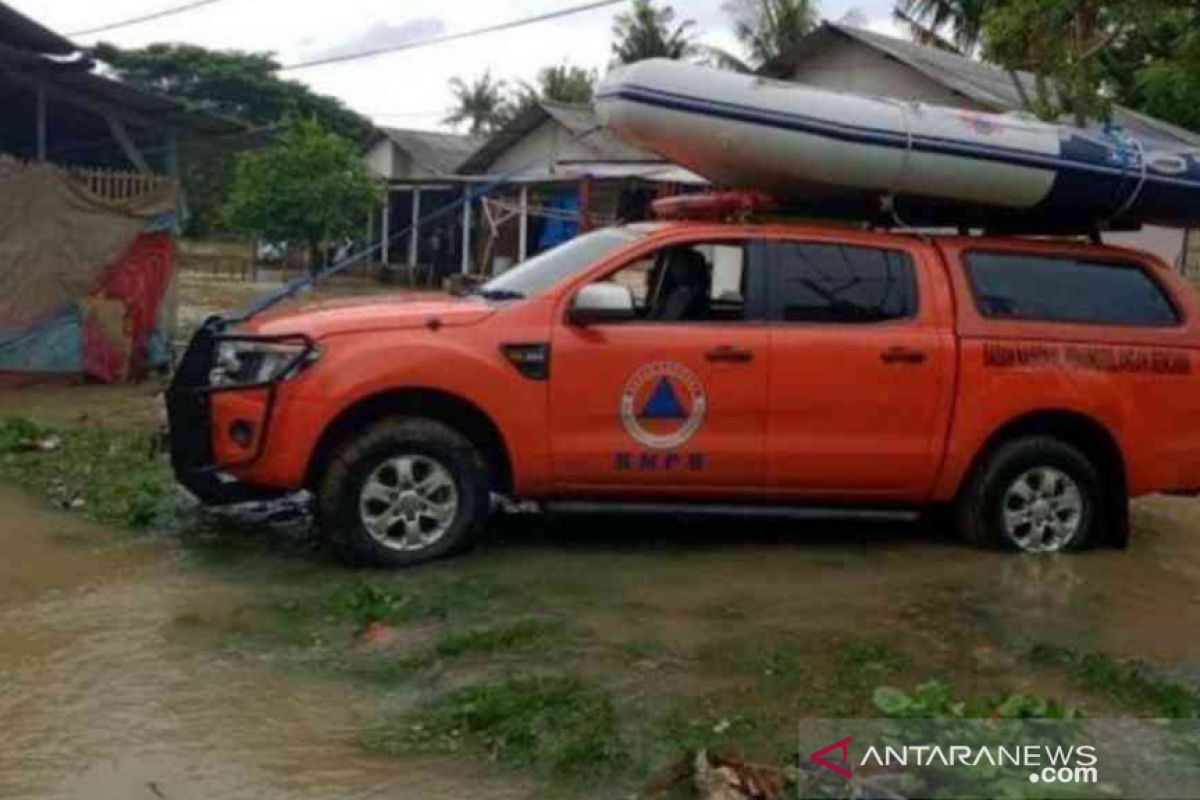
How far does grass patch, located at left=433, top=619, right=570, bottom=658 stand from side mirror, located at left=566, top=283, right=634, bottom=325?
1.61 m

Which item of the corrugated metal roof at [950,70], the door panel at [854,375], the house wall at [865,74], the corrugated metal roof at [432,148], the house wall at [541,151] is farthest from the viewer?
the corrugated metal roof at [432,148]

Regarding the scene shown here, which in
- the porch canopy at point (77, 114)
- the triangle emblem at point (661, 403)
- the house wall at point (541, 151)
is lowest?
the triangle emblem at point (661, 403)

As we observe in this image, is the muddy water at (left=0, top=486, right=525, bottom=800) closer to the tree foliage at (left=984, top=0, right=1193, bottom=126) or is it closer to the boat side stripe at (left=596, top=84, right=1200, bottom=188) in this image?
the boat side stripe at (left=596, top=84, right=1200, bottom=188)

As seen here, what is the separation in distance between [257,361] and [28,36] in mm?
9130

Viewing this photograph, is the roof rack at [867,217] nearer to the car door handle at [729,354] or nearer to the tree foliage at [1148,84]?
the car door handle at [729,354]

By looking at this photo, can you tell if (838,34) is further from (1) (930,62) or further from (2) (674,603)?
(2) (674,603)

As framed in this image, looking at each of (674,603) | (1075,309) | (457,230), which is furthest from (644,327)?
(457,230)

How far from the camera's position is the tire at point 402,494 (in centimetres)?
643

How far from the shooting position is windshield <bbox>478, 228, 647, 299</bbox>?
6.83m

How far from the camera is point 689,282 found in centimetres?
700

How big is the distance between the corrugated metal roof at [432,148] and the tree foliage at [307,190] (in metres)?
4.40

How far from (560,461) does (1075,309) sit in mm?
2837

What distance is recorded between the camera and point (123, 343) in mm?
13820

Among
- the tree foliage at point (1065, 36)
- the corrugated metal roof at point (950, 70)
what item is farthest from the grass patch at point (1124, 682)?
the corrugated metal roof at point (950, 70)
